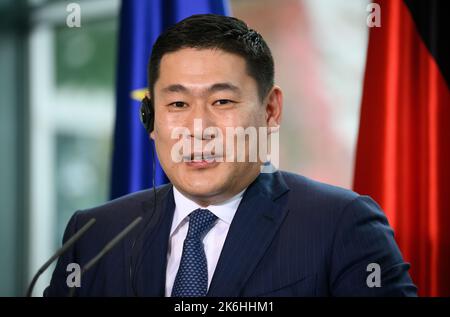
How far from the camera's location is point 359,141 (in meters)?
2.06

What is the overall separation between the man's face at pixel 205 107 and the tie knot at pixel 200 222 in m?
0.04

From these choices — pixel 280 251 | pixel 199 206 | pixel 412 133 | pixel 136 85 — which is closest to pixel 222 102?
pixel 199 206

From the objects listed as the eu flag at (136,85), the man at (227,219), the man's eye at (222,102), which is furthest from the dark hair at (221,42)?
the eu flag at (136,85)

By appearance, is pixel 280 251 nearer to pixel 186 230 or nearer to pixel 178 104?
pixel 186 230

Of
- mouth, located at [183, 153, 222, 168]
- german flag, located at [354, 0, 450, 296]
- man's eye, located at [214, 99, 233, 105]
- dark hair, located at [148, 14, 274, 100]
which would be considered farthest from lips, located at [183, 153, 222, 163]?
german flag, located at [354, 0, 450, 296]

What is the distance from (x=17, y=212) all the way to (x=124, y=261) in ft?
8.12

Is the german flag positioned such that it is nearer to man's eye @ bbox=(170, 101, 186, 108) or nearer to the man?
the man

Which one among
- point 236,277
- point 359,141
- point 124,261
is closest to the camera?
point 236,277

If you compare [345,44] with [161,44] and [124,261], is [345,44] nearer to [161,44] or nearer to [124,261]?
[161,44]

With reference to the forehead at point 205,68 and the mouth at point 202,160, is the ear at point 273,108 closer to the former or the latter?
the forehead at point 205,68

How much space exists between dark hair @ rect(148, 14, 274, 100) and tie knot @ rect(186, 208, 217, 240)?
1.16 ft

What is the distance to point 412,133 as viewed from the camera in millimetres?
1975
